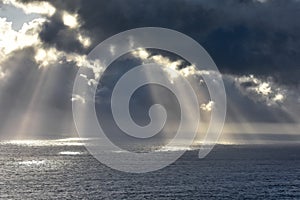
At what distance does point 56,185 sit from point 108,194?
92.1ft

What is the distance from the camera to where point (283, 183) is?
183000mm

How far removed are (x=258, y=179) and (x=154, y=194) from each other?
6055 cm

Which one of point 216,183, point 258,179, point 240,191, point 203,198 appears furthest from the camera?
point 258,179

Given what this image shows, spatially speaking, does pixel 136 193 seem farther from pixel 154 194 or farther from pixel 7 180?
pixel 7 180

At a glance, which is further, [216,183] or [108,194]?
[216,183]

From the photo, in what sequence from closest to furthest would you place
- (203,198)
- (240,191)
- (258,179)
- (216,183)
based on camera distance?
(203,198)
(240,191)
(216,183)
(258,179)

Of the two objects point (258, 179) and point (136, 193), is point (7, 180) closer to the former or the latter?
point (136, 193)

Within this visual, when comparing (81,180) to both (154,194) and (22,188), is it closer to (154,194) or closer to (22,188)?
(22,188)

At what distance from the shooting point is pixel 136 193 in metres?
152

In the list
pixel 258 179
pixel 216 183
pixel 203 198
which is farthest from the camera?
pixel 258 179

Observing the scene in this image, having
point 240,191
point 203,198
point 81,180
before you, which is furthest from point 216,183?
point 81,180

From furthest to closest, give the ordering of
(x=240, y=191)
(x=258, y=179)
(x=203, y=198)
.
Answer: (x=258, y=179) → (x=240, y=191) → (x=203, y=198)

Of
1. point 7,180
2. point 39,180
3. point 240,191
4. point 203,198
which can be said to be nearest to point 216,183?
point 240,191

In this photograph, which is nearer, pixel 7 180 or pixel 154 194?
pixel 154 194
